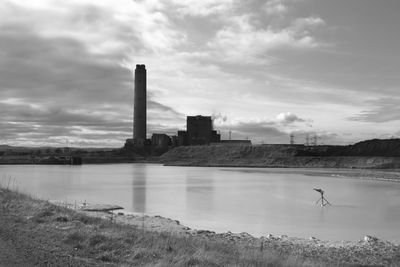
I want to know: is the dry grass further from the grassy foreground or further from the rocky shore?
the rocky shore

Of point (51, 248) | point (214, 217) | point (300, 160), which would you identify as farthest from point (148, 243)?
point (300, 160)

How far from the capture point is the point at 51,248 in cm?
868

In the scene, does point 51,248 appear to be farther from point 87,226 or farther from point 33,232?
point 87,226

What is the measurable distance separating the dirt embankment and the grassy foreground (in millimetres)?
82596

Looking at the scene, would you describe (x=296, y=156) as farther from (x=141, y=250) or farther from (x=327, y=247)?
(x=141, y=250)

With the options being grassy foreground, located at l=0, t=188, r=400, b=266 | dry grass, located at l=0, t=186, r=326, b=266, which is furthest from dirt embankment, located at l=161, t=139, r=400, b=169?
dry grass, located at l=0, t=186, r=326, b=266

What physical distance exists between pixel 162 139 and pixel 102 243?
172916 mm

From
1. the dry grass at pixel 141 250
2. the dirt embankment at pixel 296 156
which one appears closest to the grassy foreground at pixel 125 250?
the dry grass at pixel 141 250

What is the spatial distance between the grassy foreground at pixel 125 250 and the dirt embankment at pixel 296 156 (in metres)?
82.6

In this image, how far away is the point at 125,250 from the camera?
9.23 m

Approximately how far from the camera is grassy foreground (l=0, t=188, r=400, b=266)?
26.5 feet

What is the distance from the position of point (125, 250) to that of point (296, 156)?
110 m

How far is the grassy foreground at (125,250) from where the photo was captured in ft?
26.5

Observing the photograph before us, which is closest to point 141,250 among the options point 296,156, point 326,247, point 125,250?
point 125,250
